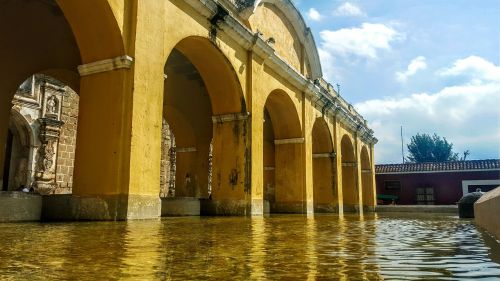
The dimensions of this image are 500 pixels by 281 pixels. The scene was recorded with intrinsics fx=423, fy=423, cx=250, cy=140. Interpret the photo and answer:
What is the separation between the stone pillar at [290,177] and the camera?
14.2m

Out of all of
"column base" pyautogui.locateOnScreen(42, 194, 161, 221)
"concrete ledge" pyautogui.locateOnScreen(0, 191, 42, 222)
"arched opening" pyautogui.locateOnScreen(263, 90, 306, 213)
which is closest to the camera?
"concrete ledge" pyautogui.locateOnScreen(0, 191, 42, 222)

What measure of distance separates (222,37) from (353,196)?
14186mm

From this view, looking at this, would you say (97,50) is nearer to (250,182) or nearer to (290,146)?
(250,182)

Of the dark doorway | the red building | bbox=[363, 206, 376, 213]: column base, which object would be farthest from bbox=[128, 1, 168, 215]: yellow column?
the red building

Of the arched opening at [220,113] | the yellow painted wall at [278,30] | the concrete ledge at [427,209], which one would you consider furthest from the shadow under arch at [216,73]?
the concrete ledge at [427,209]

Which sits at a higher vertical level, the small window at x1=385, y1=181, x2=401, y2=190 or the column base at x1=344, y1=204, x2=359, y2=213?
the small window at x1=385, y1=181, x2=401, y2=190

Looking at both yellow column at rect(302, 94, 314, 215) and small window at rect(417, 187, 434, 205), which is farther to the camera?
small window at rect(417, 187, 434, 205)

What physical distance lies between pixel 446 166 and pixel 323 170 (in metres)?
16.7

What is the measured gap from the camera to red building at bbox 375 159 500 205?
1142 inches

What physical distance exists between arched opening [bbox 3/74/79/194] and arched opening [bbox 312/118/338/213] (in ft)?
32.0

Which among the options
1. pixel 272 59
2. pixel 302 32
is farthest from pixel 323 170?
pixel 272 59

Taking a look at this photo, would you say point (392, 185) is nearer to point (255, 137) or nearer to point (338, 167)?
point (338, 167)

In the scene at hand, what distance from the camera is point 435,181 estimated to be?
3038 centimetres

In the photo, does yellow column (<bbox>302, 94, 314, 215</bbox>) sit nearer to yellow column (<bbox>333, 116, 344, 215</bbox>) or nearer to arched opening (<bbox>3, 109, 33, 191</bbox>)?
yellow column (<bbox>333, 116, 344, 215</bbox>)
